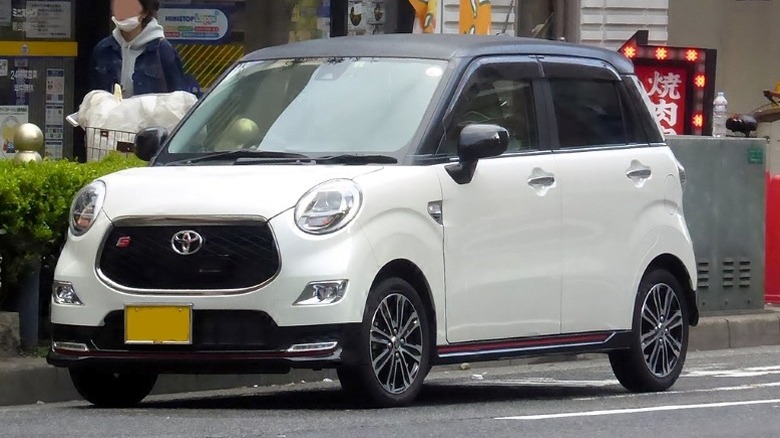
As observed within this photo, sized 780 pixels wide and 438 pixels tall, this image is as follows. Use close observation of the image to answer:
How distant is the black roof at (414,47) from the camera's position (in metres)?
9.53

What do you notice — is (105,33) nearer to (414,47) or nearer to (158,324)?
(414,47)

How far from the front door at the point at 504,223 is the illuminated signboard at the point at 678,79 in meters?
6.98

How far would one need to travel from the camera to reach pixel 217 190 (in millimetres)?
8492

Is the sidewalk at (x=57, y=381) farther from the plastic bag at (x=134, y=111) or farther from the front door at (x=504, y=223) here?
the front door at (x=504, y=223)

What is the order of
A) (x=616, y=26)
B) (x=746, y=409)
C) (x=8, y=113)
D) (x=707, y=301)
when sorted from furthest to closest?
(x=616, y=26), (x=8, y=113), (x=707, y=301), (x=746, y=409)

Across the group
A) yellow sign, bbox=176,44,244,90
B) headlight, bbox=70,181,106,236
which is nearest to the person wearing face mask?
headlight, bbox=70,181,106,236

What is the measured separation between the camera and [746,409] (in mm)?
9031

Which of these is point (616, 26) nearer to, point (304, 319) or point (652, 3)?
point (652, 3)

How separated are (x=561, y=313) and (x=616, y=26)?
1093 cm

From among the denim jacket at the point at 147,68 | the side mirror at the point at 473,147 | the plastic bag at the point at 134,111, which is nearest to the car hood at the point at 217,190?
the side mirror at the point at 473,147

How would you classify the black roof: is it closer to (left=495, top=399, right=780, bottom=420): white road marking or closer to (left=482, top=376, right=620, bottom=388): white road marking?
(left=495, top=399, right=780, bottom=420): white road marking

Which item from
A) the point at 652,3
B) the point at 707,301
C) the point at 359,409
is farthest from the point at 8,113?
the point at 359,409

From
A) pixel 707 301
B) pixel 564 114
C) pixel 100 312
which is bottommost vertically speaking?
pixel 707 301

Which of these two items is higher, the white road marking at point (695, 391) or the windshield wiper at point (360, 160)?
the windshield wiper at point (360, 160)
